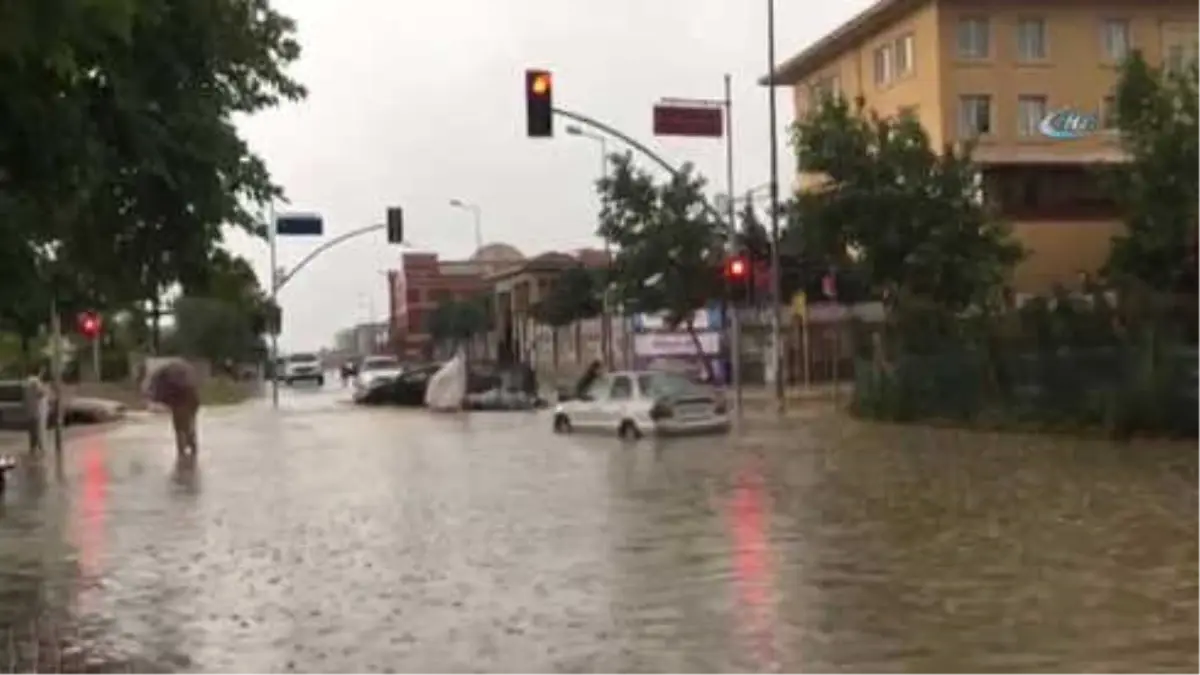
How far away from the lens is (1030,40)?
69875mm

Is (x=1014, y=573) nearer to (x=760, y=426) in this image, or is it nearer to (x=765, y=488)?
(x=765, y=488)

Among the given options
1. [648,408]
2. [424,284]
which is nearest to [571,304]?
[648,408]

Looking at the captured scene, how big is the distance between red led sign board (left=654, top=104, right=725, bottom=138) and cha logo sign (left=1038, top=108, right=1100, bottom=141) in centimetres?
2887

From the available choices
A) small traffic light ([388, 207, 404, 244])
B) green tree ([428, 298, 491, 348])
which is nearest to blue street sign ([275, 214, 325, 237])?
small traffic light ([388, 207, 404, 244])

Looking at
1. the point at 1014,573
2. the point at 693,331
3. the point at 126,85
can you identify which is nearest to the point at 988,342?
the point at 1014,573

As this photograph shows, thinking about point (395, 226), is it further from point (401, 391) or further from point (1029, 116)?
point (1029, 116)

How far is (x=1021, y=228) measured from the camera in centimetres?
6956

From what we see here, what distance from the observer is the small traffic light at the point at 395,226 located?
6025 cm

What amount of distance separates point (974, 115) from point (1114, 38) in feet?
22.9

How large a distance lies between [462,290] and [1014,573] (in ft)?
551

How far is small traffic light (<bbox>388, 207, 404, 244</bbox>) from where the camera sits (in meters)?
60.2

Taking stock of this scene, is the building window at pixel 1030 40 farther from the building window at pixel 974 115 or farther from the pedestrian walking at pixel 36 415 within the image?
the pedestrian walking at pixel 36 415

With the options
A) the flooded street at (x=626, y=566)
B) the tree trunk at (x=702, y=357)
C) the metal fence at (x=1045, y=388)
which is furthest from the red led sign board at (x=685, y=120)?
the tree trunk at (x=702, y=357)

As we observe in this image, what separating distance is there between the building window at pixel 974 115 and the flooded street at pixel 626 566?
126 ft
